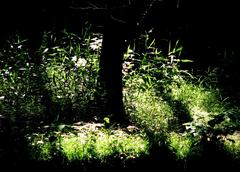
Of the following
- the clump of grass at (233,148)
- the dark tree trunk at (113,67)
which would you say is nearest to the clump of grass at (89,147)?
the dark tree trunk at (113,67)

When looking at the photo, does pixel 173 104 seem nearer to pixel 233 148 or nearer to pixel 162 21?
pixel 233 148

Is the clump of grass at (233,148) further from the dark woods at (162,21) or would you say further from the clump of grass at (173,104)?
the dark woods at (162,21)

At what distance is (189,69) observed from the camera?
23.7ft

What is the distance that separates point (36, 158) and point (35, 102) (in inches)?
61.0

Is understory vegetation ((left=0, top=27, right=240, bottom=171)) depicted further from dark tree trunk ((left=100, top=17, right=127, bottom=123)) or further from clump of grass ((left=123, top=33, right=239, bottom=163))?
dark tree trunk ((left=100, top=17, right=127, bottom=123))

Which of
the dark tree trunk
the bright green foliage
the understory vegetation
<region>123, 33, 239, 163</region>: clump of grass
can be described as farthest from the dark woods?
the bright green foliage

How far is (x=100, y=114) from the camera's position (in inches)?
193

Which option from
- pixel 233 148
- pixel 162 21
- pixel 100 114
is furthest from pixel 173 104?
pixel 162 21

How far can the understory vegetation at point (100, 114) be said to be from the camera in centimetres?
372

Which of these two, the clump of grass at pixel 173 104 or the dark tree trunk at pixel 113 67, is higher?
the dark tree trunk at pixel 113 67

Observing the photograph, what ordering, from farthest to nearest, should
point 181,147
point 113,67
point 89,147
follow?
point 113,67 → point 181,147 → point 89,147

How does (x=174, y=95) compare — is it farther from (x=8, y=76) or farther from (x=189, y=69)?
(x=8, y=76)

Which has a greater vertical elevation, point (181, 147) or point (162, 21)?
point (162, 21)

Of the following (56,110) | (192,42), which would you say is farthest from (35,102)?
(192,42)
